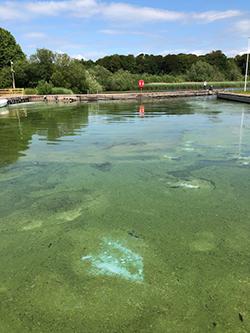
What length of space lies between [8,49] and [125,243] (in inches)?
1949

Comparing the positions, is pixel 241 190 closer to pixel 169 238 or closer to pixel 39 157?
pixel 169 238

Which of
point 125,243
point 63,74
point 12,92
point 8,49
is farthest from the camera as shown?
point 8,49

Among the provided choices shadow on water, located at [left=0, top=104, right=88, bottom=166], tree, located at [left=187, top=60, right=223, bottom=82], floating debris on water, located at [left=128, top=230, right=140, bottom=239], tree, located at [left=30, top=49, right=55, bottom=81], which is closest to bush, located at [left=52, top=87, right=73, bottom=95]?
tree, located at [left=30, top=49, right=55, bottom=81]

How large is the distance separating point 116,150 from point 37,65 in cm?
3533

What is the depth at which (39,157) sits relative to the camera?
8938 millimetres

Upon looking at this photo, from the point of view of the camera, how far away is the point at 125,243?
13.7 feet

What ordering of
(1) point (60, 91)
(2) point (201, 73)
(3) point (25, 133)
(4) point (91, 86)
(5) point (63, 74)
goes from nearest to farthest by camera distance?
(3) point (25, 133), (1) point (60, 91), (5) point (63, 74), (4) point (91, 86), (2) point (201, 73)

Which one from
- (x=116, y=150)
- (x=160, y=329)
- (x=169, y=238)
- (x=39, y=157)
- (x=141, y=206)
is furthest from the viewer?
(x=116, y=150)

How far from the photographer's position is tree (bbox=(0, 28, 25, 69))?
46847 millimetres

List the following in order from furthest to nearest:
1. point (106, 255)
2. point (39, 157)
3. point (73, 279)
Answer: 1. point (39, 157)
2. point (106, 255)
3. point (73, 279)

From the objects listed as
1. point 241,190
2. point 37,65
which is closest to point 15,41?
point 37,65

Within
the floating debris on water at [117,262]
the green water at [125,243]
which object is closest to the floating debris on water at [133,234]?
the green water at [125,243]

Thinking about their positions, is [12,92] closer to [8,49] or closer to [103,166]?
[8,49]

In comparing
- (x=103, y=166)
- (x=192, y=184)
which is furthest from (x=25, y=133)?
(x=192, y=184)
